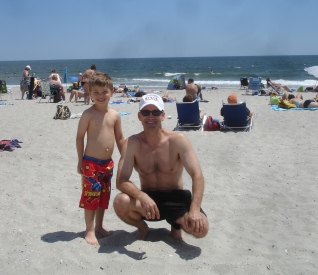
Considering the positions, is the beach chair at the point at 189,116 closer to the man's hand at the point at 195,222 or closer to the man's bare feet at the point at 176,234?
the man's bare feet at the point at 176,234

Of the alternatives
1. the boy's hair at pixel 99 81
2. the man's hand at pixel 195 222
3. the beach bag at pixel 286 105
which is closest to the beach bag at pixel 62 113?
the beach bag at pixel 286 105

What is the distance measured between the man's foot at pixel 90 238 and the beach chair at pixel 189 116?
5.84m

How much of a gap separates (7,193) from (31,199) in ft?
1.19

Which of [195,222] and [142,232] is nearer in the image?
[195,222]

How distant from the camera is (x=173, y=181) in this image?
3.25 metres

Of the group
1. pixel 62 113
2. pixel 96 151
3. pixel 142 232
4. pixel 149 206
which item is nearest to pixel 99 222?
pixel 142 232

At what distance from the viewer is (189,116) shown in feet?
29.3

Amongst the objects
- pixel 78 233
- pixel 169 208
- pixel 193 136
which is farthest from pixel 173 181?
pixel 193 136

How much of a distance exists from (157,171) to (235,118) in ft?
18.6

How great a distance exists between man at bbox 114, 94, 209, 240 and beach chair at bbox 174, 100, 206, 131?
18.7 feet

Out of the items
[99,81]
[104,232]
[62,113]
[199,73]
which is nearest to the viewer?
[99,81]

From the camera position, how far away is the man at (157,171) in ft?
10.1

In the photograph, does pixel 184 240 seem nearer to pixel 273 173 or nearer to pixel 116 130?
pixel 116 130

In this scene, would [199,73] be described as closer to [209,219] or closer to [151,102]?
[209,219]
